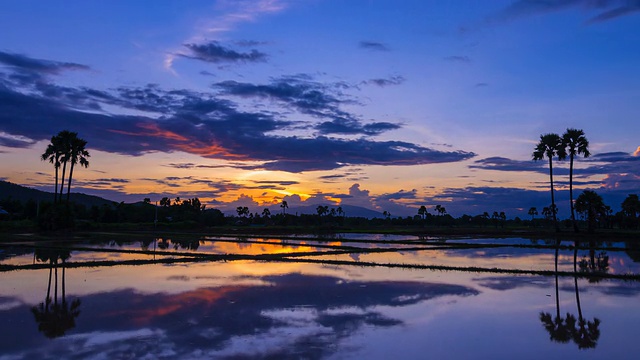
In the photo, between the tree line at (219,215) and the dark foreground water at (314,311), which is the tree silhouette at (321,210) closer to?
the tree line at (219,215)

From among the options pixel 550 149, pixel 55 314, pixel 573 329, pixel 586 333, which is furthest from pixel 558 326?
pixel 550 149

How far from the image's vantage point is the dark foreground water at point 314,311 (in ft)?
35.4

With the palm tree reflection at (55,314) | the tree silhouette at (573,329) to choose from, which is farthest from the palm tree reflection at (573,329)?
the palm tree reflection at (55,314)

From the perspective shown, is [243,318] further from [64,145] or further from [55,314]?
[64,145]

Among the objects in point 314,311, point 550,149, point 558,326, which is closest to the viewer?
point 558,326

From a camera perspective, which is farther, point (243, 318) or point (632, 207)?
point (632, 207)

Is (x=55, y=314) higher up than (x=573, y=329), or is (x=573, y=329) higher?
(x=573, y=329)

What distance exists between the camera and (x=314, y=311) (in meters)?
14.7

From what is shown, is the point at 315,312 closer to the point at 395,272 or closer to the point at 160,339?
the point at 160,339

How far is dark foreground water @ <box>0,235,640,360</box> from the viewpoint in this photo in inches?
425

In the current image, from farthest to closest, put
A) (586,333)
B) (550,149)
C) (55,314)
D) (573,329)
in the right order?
(550,149)
(55,314)
(573,329)
(586,333)

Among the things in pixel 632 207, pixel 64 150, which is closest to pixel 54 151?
pixel 64 150

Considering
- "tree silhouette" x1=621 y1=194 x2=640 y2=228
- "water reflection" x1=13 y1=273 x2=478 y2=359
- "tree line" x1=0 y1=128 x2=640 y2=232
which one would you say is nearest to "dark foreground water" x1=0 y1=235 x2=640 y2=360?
"water reflection" x1=13 y1=273 x2=478 y2=359

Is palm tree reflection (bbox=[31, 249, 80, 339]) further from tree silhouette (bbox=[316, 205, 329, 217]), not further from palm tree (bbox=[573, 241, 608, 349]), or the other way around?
tree silhouette (bbox=[316, 205, 329, 217])
